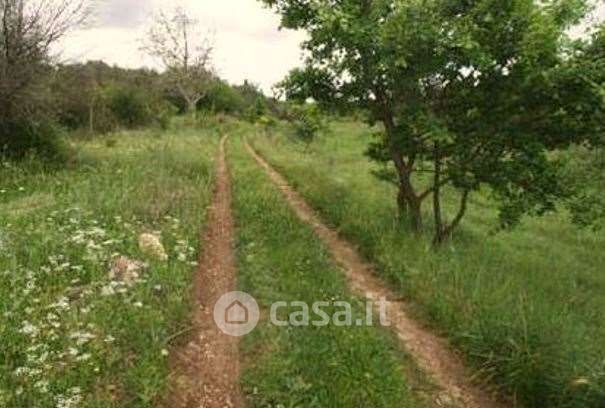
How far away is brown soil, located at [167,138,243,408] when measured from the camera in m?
6.20

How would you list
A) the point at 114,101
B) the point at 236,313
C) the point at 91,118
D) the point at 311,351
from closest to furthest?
the point at 311,351 → the point at 236,313 → the point at 91,118 → the point at 114,101

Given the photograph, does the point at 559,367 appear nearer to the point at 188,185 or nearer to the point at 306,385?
the point at 306,385

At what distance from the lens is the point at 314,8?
10.6 m

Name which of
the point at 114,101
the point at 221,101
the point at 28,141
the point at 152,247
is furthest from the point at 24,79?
the point at 221,101

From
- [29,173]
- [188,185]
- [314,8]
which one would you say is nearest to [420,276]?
[314,8]

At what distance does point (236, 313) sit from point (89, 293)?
182cm

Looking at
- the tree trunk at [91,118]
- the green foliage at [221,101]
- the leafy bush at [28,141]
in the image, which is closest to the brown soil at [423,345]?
the leafy bush at [28,141]

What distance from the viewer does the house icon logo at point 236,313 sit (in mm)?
7629

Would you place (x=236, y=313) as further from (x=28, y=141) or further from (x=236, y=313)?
(x=28, y=141)

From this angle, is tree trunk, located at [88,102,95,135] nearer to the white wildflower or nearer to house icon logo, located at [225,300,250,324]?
the white wildflower

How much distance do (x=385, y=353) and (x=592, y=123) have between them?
6037 millimetres

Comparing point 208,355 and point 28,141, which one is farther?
Answer: point 28,141

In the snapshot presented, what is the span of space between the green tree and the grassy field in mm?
1389

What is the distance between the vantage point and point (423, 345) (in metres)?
7.82
